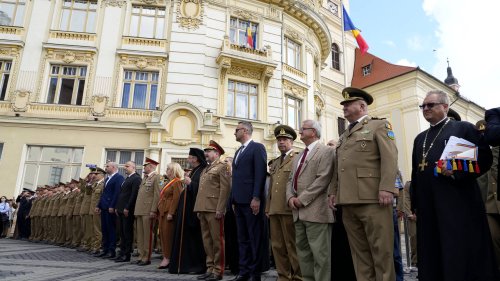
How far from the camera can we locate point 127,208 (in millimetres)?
7746

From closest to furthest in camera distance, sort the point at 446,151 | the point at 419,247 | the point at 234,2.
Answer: the point at 446,151 → the point at 419,247 → the point at 234,2

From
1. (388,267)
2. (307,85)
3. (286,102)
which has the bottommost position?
(388,267)

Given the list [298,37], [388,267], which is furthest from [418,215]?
[298,37]

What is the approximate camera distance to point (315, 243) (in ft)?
13.5

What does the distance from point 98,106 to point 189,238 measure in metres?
11.4

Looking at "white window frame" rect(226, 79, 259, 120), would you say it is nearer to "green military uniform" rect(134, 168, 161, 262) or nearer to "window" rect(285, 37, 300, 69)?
"window" rect(285, 37, 300, 69)

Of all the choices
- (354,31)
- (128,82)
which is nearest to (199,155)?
(128,82)

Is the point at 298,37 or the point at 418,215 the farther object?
the point at 298,37

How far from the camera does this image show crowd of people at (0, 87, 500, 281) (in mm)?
3270

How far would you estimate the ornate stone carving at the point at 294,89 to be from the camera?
18.6m

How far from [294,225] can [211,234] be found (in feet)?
5.90

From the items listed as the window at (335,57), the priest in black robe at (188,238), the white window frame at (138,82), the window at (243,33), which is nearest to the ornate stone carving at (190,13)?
the window at (243,33)

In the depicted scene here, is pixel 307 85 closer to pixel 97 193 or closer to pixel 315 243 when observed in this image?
pixel 97 193

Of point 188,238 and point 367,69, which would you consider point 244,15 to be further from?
point 367,69
